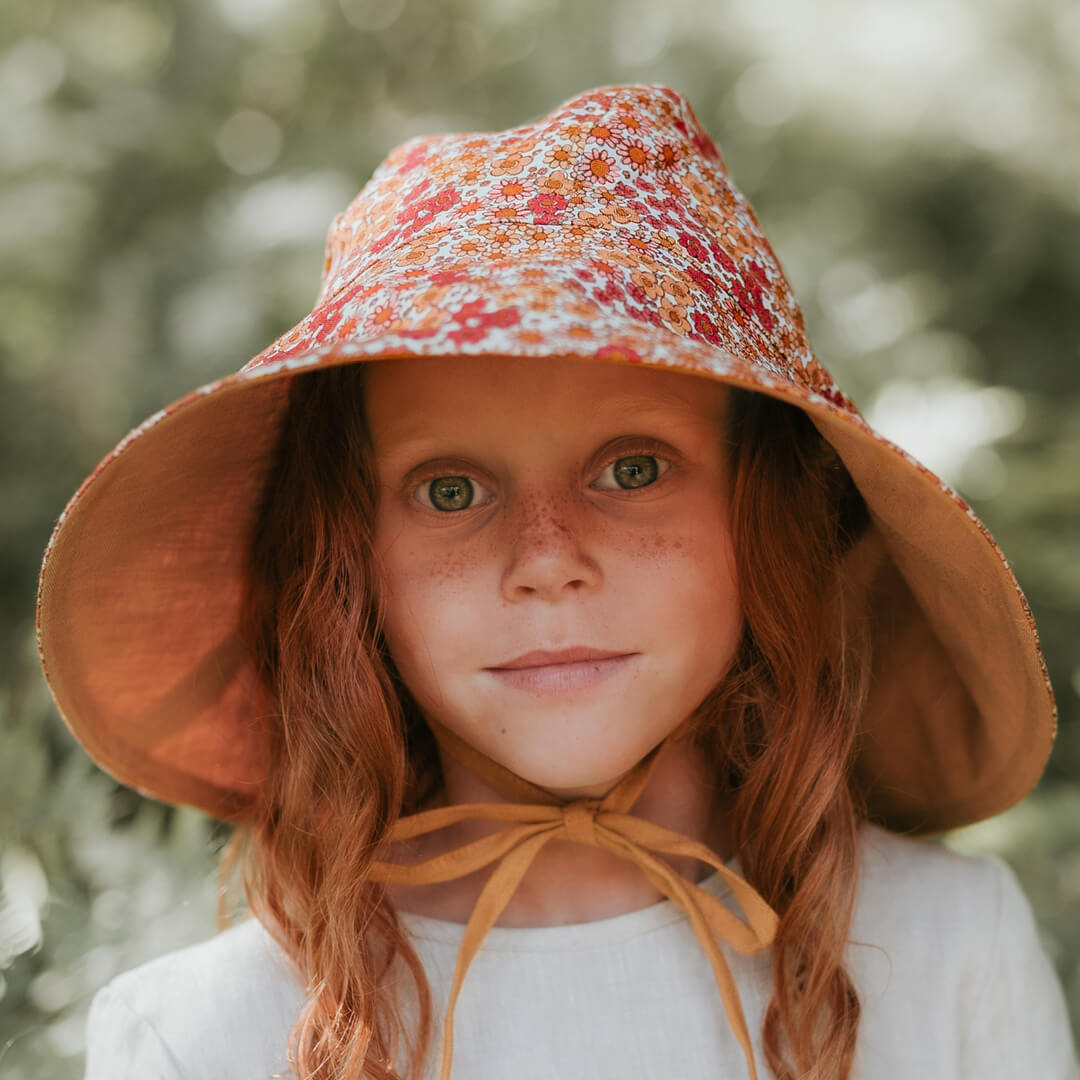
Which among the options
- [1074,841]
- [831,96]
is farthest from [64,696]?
[831,96]

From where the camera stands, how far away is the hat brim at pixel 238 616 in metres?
1.21

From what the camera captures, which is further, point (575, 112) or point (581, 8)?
point (581, 8)

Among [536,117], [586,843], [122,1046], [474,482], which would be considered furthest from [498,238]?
[536,117]

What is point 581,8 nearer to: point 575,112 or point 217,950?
point 575,112

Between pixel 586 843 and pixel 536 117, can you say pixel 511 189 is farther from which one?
pixel 536 117

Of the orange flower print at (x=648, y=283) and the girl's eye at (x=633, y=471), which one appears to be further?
the girl's eye at (x=633, y=471)

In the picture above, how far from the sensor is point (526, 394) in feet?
4.07

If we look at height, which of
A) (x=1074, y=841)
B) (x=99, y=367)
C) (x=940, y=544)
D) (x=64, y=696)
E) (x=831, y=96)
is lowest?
(x=1074, y=841)

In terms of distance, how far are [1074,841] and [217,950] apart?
1.64 meters

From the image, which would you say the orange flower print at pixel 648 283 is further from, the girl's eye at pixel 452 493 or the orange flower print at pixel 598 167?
the girl's eye at pixel 452 493

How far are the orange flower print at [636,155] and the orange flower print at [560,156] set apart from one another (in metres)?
0.06

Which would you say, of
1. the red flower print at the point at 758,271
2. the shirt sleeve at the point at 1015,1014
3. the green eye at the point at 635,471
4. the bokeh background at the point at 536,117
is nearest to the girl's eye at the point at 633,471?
the green eye at the point at 635,471

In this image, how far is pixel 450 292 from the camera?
1.04 meters

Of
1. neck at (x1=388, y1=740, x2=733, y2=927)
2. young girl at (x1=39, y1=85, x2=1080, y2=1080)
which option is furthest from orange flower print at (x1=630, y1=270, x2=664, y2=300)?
neck at (x1=388, y1=740, x2=733, y2=927)
